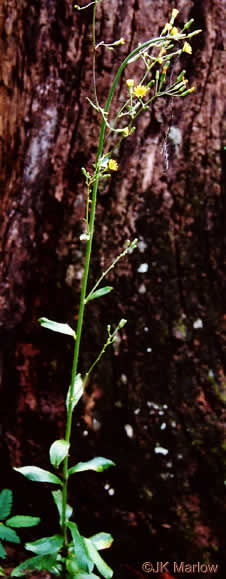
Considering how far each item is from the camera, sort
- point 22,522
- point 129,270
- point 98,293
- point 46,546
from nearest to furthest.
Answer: point 98,293, point 46,546, point 22,522, point 129,270

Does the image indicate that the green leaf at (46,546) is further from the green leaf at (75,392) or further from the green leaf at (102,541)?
the green leaf at (75,392)

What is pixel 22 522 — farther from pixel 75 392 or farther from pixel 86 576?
pixel 75 392

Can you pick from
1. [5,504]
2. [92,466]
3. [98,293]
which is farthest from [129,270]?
[5,504]

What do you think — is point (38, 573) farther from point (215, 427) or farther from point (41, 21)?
point (41, 21)

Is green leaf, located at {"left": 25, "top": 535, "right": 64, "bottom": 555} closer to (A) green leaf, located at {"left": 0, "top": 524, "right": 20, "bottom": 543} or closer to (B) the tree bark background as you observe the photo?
(A) green leaf, located at {"left": 0, "top": 524, "right": 20, "bottom": 543}

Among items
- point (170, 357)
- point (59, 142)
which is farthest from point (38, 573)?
point (59, 142)

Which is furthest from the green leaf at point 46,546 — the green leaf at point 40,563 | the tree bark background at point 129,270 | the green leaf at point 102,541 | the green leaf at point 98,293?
the green leaf at point 98,293
